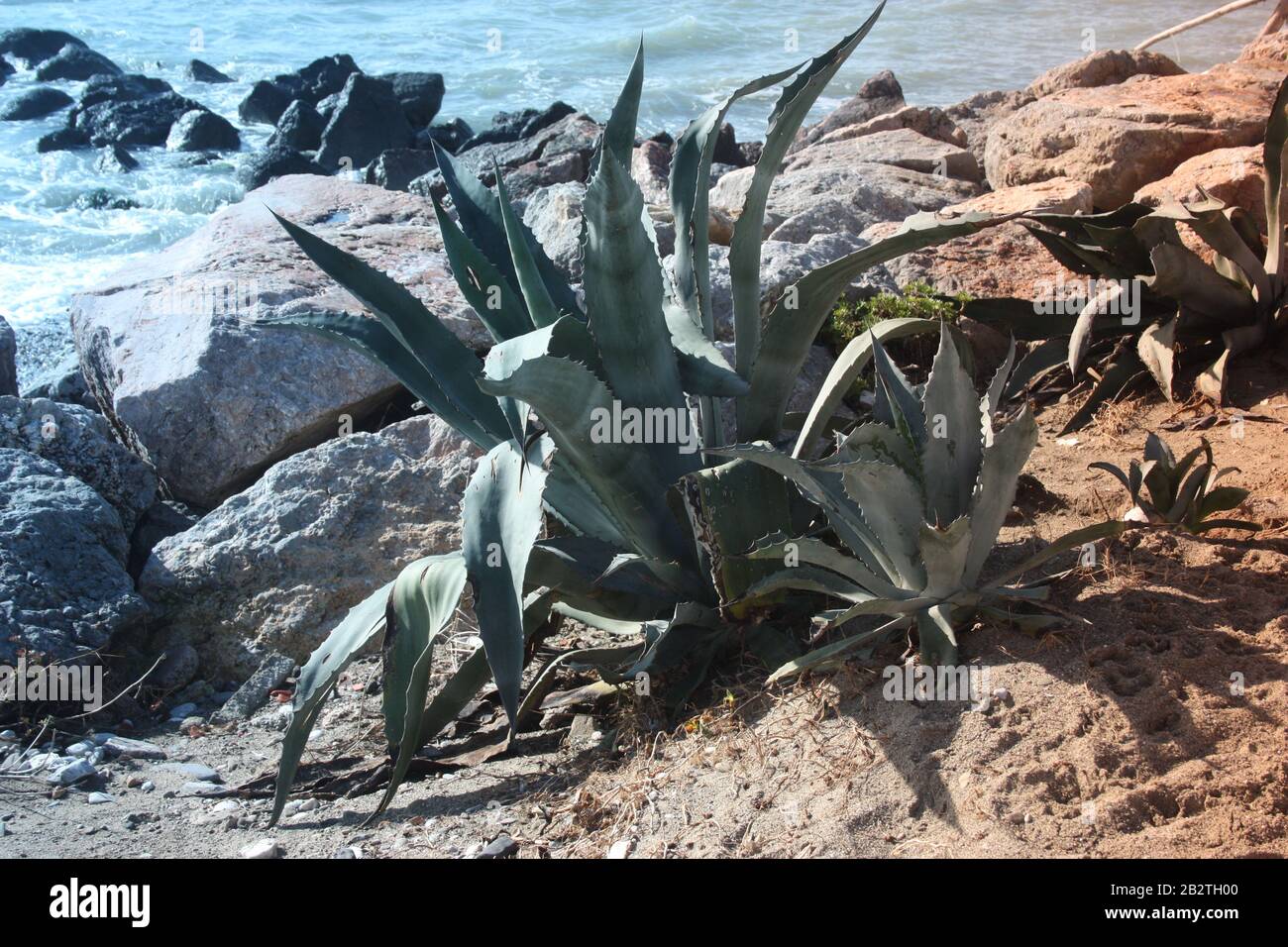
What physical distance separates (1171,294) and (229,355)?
3786mm

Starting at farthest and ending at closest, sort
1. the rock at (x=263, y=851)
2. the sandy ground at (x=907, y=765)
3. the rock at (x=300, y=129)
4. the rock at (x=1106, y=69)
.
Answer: the rock at (x=300, y=129), the rock at (x=1106, y=69), the rock at (x=263, y=851), the sandy ground at (x=907, y=765)

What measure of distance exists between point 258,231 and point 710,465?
4076 millimetres

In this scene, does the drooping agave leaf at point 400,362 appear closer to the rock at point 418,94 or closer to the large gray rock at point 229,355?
the large gray rock at point 229,355

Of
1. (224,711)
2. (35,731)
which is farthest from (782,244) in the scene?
(35,731)

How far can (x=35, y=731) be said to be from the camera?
131 inches

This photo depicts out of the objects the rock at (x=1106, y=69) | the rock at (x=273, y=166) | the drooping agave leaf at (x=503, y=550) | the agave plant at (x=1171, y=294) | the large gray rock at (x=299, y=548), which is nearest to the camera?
the drooping agave leaf at (x=503, y=550)

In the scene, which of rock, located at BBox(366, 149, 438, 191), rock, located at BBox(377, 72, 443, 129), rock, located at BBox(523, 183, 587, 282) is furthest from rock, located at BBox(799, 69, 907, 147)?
rock, located at BBox(377, 72, 443, 129)

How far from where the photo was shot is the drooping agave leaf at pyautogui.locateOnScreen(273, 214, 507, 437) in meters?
3.03

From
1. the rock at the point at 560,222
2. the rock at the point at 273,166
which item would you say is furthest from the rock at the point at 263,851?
the rock at the point at 273,166

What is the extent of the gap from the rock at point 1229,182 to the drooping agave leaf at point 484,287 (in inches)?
123

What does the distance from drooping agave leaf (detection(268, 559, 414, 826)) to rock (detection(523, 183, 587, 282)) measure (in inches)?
110

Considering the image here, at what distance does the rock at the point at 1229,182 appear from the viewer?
5.07 m

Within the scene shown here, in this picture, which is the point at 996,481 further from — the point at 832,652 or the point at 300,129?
the point at 300,129

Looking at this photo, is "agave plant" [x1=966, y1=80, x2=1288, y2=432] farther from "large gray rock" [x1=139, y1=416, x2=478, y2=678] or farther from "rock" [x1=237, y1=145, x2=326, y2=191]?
"rock" [x1=237, y1=145, x2=326, y2=191]
